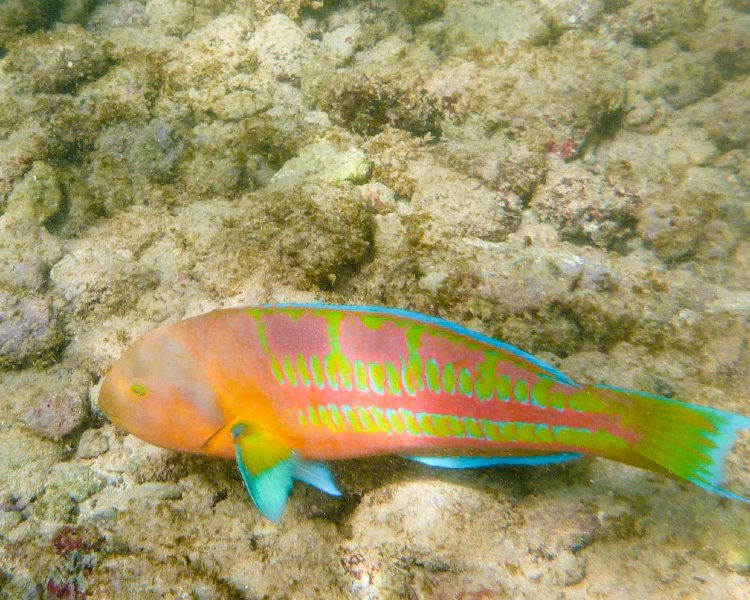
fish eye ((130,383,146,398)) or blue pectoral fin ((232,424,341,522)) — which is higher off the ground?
fish eye ((130,383,146,398))

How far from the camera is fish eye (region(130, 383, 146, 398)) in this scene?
6.88 ft

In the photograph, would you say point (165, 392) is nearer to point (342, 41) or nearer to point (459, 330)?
point (459, 330)

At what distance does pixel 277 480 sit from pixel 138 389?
0.78m

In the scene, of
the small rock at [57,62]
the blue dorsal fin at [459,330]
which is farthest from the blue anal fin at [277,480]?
the small rock at [57,62]

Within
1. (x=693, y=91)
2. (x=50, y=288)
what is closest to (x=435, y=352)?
(x=50, y=288)

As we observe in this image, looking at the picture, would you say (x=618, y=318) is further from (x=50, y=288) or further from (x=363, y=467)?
(x=50, y=288)

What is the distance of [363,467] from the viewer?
2490 millimetres

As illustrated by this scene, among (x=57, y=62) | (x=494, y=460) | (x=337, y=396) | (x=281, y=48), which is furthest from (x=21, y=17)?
(x=494, y=460)

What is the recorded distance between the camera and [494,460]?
207cm

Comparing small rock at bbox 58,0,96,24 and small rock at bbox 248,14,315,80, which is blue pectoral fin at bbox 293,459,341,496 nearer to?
small rock at bbox 248,14,315,80

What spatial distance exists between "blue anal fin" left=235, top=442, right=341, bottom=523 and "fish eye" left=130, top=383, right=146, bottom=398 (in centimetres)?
51

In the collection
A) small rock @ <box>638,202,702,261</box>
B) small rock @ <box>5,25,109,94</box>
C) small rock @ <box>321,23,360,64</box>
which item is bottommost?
small rock @ <box>638,202,702,261</box>

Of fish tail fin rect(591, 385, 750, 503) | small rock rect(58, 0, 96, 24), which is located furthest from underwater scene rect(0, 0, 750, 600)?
small rock rect(58, 0, 96, 24)

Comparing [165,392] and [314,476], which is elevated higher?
[165,392]
